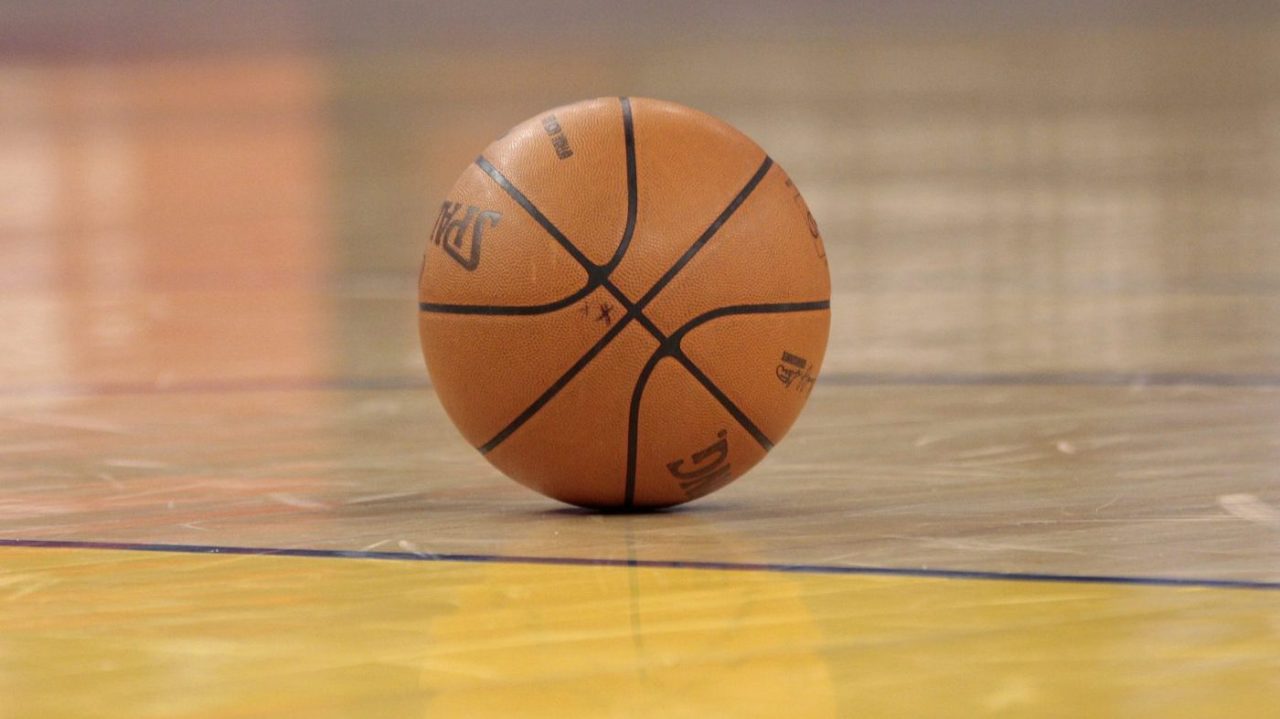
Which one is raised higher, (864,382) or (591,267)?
(591,267)

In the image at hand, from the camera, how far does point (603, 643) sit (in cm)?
290

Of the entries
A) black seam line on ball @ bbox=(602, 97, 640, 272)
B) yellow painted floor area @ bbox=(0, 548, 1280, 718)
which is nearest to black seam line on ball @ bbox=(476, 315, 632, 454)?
black seam line on ball @ bbox=(602, 97, 640, 272)

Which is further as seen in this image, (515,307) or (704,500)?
(704,500)

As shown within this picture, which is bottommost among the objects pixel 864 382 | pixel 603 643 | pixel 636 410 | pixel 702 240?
pixel 603 643

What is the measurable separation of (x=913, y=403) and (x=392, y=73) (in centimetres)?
2254

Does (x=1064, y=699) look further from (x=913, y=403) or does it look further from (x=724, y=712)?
(x=913, y=403)

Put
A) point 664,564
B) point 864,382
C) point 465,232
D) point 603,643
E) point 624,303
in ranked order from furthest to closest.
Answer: point 864,382 < point 465,232 < point 624,303 < point 664,564 < point 603,643

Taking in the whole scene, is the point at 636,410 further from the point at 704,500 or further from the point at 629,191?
the point at 704,500

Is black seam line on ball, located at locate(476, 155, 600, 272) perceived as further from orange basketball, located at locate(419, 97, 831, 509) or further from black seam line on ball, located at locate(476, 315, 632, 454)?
black seam line on ball, located at locate(476, 315, 632, 454)

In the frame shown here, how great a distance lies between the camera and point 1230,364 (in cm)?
630

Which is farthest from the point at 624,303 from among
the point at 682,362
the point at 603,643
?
the point at 603,643

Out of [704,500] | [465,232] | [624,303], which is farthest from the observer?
[704,500]

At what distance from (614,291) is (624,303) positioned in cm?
3

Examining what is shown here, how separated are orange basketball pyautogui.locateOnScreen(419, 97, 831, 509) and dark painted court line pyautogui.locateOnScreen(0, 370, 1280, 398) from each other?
86.7 inches
